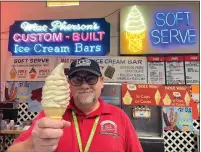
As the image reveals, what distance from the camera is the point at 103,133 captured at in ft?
5.24

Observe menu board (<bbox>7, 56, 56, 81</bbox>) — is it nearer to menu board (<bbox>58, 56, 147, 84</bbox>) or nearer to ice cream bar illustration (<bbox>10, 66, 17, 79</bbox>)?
ice cream bar illustration (<bbox>10, 66, 17, 79</bbox>)

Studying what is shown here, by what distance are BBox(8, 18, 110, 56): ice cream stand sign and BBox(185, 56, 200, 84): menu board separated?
5.14 ft

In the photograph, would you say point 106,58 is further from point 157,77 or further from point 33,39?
point 33,39

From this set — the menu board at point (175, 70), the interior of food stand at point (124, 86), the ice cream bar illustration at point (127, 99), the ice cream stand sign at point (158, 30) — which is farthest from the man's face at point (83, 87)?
the menu board at point (175, 70)

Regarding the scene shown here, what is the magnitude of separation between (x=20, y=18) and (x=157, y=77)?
3144 millimetres

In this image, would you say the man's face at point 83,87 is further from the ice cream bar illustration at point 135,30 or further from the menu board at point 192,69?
the menu board at point 192,69

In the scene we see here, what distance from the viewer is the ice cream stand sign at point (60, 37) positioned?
468 cm

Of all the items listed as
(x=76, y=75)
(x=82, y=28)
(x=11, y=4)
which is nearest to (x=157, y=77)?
(x=82, y=28)

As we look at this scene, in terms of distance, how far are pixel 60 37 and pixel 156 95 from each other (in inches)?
89.1

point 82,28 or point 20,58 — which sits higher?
point 82,28

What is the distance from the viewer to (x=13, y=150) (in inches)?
53.1

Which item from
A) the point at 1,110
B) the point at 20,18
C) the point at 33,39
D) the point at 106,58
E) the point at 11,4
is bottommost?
the point at 1,110

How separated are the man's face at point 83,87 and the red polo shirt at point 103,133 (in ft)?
0.32

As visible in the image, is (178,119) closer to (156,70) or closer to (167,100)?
(167,100)
